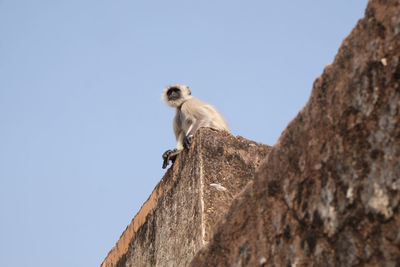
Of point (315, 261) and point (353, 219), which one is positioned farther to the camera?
point (315, 261)

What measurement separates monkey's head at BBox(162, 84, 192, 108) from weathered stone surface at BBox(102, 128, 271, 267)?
5.03 meters

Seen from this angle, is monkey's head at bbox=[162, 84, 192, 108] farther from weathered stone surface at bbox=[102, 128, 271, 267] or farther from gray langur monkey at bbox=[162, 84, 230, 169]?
weathered stone surface at bbox=[102, 128, 271, 267]

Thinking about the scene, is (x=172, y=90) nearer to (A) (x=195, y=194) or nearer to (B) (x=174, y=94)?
(B) (x=174, y=94)

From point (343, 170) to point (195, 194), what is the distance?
277cm

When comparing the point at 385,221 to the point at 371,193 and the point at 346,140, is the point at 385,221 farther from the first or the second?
the point at 346,140

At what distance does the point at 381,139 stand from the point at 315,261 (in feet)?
1.43

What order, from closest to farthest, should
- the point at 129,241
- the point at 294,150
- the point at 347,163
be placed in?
the point at 347,163
the point at 294,150
the point at 129,241

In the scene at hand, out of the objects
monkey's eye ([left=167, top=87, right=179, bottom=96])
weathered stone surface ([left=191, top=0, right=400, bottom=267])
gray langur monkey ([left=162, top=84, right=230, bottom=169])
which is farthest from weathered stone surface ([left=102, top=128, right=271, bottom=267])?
monkey's eye ([left=167, top=87, right=179, bottom=96])

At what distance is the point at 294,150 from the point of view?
208 cm

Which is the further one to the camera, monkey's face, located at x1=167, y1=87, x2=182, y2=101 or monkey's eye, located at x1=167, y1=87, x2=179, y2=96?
monkey's eye, located at x1=167, y1=87, x2=179, y2=96

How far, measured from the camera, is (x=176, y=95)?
34.2 ft

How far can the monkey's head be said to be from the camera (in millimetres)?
10352

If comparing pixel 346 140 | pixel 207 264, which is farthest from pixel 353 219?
pixel 207 264

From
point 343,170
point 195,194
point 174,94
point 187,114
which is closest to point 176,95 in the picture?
point 174,94
